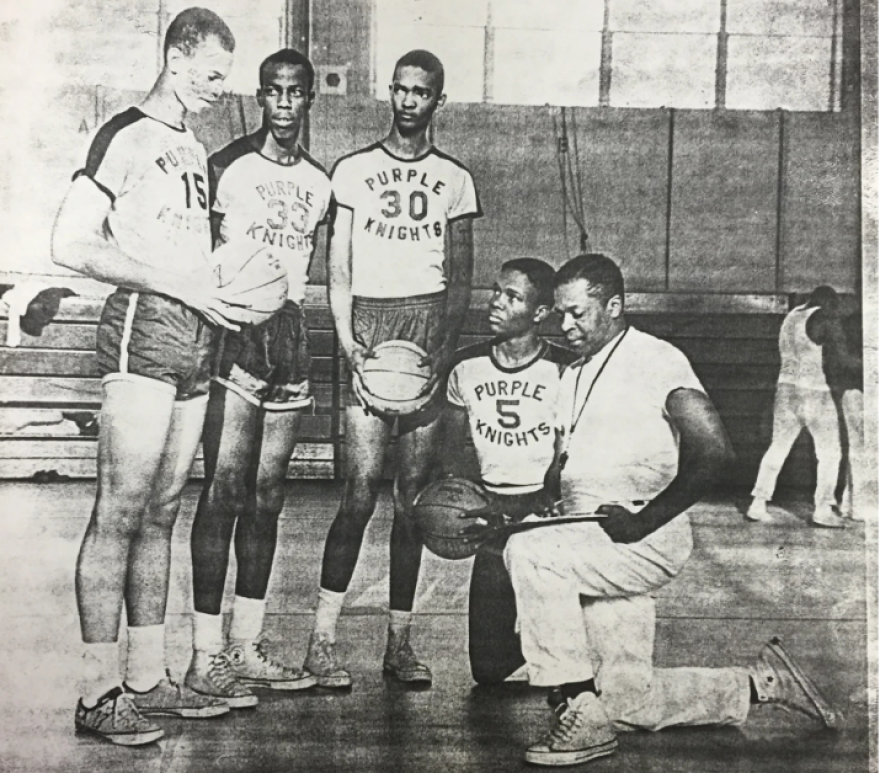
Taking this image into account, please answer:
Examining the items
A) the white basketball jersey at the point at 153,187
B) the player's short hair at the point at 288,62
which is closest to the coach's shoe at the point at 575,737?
the white basketball jersey at the point at 153,187

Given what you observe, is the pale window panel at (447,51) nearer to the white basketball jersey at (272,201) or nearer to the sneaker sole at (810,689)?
the white basketball jersey at (272,201)

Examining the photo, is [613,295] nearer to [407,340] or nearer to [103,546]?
[407,340]

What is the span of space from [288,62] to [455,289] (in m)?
1.13

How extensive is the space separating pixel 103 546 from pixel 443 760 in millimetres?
1547

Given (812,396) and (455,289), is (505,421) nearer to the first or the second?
(455,289)

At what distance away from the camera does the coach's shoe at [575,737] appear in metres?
3.82

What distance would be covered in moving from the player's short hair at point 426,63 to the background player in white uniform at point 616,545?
0.92 metres

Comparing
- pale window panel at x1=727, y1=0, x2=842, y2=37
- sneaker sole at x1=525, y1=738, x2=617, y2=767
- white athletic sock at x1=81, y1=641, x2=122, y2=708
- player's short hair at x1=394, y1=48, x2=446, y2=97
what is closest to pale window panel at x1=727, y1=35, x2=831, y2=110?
pale window panel at x1=727, y1=0, x2=842, y2=37

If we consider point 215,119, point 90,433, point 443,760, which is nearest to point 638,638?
point 443,760

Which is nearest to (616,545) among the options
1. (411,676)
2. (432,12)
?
(411,676)

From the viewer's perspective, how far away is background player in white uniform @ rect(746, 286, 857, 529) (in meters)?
4.09

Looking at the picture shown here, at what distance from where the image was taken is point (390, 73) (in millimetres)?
3992

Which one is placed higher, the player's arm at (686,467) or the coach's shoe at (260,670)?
the player's arm at (686,467)

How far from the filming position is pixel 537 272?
13.1 ft
